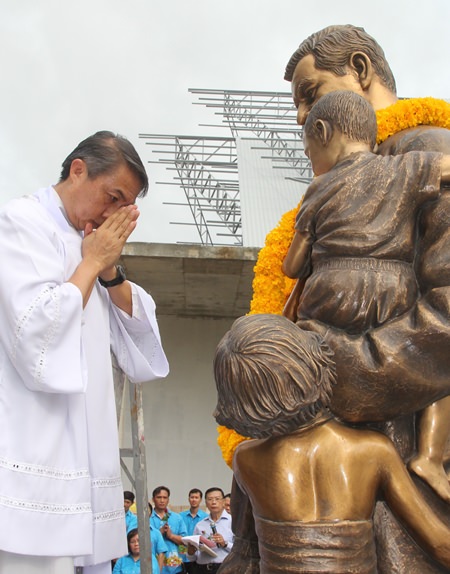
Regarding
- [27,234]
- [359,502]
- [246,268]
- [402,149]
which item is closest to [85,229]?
[27,234]

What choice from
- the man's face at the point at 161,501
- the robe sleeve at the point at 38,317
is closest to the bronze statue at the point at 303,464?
the robe sleeve at the point at 38,317

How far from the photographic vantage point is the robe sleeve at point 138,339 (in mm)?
2297

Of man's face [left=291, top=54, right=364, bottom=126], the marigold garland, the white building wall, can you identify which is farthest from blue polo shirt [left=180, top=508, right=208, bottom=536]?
the white building wall

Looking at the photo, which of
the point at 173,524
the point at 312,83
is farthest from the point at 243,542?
the point at 173,524

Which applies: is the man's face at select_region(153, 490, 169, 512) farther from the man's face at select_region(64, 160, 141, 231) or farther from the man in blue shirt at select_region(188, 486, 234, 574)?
the man's face at select_region(64, 160, 141, 231)

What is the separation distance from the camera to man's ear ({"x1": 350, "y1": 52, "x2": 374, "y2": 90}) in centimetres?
206

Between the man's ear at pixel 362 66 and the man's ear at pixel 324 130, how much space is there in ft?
1.57

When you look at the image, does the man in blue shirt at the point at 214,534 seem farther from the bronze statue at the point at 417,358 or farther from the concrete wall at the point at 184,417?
the concrete wall at the point at 184,417

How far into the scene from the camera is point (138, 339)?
2375 mm

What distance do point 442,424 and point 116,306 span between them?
1.24 metres

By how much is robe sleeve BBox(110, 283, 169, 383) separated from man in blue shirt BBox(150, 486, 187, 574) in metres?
2.85

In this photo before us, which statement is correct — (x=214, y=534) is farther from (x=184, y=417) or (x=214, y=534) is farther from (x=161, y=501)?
(x=184, y=417)

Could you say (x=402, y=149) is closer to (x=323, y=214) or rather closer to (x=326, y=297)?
(x=323, y=214)

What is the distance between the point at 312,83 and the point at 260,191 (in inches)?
349
